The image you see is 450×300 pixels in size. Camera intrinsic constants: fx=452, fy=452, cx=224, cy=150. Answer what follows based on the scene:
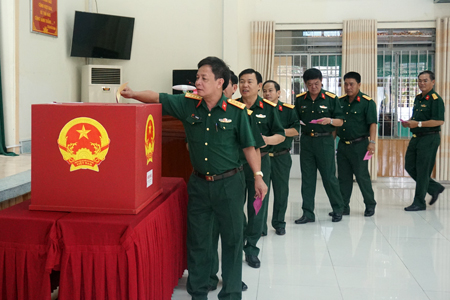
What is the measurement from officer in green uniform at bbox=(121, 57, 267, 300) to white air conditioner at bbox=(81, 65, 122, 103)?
4.80 metres

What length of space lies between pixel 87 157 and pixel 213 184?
76 cm

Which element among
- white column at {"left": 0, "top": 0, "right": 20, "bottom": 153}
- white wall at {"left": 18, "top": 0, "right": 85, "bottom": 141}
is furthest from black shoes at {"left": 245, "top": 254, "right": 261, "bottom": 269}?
white wall at {"left": 18, "top": 0, "right": 85, "bottom": 141}

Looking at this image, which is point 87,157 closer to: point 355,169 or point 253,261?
point 253,261

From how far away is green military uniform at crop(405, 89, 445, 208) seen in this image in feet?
17.7

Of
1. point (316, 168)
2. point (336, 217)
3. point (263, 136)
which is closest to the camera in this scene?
point (263, 136)

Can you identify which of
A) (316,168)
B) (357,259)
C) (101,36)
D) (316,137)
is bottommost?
(357,259)

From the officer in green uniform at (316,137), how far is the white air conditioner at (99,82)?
137 inches

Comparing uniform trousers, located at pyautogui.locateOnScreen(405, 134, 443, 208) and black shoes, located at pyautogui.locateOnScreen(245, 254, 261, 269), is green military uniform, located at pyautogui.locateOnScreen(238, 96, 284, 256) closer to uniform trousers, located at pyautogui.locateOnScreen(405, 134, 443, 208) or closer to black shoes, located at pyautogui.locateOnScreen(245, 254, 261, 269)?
black shoes, located at pyautogui.locateOnScreen(245, 254, 261, 269)

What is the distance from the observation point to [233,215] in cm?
256

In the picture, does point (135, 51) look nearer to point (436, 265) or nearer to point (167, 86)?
point (167, 86)

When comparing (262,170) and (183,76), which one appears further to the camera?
(183,76)

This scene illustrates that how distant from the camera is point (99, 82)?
7160 millimetres

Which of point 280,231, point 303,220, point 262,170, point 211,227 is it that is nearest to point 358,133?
point 303,220

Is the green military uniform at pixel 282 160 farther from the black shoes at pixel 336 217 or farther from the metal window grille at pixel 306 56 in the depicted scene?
the metal window grille at pixel 306 56
